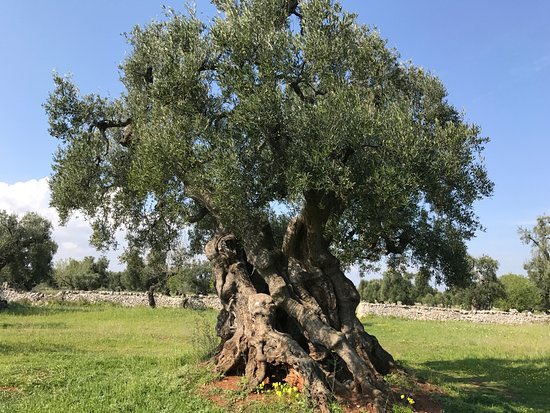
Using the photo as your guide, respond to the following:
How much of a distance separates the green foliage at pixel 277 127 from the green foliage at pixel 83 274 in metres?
74.1

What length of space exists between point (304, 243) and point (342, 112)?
5014 millimetres

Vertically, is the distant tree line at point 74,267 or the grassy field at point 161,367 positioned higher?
the distant tree line at point 74,267

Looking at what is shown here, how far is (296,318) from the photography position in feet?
43.7

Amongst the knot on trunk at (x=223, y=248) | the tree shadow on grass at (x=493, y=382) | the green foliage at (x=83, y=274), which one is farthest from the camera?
the green foliage at (x=83, y=274)

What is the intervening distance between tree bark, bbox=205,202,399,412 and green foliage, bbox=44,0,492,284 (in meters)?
1.31

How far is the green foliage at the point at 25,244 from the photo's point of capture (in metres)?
45.4

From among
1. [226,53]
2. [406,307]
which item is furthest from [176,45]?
[406,307]

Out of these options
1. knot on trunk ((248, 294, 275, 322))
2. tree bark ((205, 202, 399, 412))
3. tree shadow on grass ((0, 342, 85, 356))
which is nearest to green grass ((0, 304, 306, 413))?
tree shadow on grass ((0, 342, 85, 356))

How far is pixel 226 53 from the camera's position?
13.1 meters

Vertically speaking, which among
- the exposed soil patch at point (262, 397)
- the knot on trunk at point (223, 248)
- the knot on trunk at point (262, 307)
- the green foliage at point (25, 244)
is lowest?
the exposed soil patch at point (262, 397)

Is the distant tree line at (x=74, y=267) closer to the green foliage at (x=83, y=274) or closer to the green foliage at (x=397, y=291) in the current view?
the green foliage at (x=83, y=274)

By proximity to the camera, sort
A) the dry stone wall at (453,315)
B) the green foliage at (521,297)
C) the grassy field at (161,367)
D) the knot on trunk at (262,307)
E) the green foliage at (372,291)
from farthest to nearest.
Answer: the green foliage at (372,291) < the green foliage at (521,297) < the dry stone wall at (453,315) < the knot on trunk at (262,307) < the grassy field at (161,367)

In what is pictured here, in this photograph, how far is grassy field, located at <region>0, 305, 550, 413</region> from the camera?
1152 centimetres

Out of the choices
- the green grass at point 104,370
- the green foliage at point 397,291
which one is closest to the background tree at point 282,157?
the green grass at point 104,370
